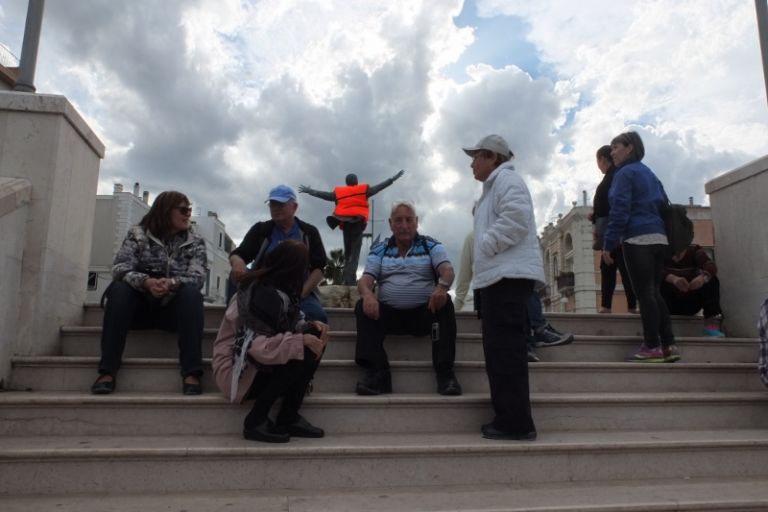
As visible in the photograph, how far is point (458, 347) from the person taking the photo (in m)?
4.01

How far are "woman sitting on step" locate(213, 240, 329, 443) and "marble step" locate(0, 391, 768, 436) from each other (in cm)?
14

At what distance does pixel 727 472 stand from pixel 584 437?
2.36ft

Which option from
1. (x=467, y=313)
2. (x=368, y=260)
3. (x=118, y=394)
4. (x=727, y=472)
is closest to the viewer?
(x=727, y=472)

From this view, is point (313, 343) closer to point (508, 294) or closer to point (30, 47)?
point (508, 294)

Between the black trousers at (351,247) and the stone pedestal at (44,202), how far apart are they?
425 centimetres

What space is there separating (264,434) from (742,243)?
13.9 feet

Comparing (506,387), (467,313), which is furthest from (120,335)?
(467,313)

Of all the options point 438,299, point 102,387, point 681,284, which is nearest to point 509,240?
point 438,299

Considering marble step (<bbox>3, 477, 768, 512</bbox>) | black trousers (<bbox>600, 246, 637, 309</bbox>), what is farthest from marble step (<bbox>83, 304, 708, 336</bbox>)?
marble step (<bbox>3, 477, 768, 512</bbox>)

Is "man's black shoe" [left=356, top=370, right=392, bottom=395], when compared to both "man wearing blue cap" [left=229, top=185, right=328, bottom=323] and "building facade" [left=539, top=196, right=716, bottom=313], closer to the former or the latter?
"man wearing blue cap" [left=229, top=185, right=328, bottom=323]

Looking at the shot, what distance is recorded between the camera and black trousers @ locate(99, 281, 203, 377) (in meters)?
3.26

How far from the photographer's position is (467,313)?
457 centimetres

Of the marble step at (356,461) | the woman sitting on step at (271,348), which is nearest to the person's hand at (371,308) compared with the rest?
the woman sitting on step at (271,348)

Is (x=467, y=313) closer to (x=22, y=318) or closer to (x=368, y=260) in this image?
(x=368, y=260)
